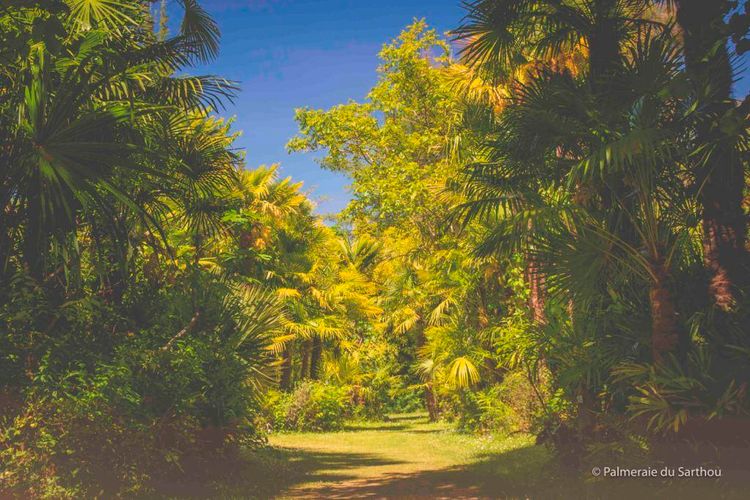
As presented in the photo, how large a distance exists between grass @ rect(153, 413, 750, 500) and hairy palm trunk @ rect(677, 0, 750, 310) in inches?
103

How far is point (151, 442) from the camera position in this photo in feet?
31.1

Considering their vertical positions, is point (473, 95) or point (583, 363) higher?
point (473, 95)

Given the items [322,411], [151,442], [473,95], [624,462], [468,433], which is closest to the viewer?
[624,462]

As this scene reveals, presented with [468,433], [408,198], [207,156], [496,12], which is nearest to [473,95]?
[408,198]

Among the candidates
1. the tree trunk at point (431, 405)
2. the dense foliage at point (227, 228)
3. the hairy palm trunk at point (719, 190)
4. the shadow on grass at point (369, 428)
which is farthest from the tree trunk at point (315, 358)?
the hairy palm trunk at point (719, 190)

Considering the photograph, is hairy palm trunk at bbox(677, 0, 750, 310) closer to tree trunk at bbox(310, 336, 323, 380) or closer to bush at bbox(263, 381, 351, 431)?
bush at bbox(263, 381, 351, 431)

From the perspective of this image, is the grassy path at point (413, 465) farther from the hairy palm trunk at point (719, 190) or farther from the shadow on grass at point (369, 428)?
the shadow on grass at point (369, 428)

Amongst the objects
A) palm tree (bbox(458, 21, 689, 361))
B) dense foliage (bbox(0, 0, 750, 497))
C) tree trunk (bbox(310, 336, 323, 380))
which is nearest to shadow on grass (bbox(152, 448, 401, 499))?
dense foliage (bbox(0, 0, 750, 497))

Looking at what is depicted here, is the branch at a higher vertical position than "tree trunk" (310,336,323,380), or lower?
lower

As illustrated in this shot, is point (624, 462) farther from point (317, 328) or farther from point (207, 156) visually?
point (317, 328)

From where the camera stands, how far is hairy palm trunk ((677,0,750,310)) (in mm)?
8953

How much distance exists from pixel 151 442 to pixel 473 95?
455 inches

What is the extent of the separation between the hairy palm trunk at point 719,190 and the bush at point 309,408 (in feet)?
63.5

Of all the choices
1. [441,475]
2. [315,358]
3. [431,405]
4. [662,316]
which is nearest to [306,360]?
[315,358]
